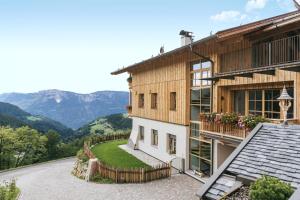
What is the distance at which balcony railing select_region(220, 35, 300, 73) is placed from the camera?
1308cm

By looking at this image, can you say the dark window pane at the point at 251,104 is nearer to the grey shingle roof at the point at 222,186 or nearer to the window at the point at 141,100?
the grey shingle roof at the point at 222,186

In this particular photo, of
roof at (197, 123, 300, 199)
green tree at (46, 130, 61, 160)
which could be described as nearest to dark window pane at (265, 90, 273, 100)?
roof at (197, 123, 300, 199)

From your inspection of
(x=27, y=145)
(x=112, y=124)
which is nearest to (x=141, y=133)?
(x=27, y=145)

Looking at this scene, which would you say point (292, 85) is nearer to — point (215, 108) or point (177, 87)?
point (215, 108)

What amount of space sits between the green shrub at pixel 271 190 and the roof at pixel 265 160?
434mm

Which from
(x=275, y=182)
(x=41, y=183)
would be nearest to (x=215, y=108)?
(x=275, y=182)

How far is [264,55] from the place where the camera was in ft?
46.4

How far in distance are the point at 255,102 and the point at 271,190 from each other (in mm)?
9683

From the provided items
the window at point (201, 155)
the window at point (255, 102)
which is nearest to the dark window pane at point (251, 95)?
the window at point (255, 102)

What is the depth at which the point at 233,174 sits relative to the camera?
802 centimetres

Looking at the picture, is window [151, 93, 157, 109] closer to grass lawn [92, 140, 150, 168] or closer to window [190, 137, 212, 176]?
grass lawn [92, 140, 150, 168]

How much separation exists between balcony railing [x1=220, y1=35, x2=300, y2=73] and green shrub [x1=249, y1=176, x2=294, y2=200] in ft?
25.7

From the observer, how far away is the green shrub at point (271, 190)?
19.9 feet

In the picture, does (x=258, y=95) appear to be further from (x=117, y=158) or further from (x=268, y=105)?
(x=117, y=158)
